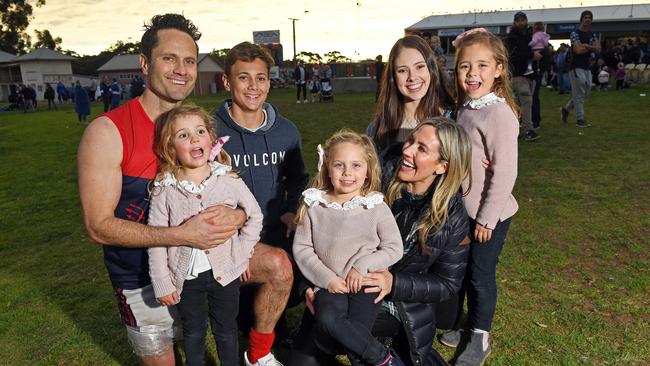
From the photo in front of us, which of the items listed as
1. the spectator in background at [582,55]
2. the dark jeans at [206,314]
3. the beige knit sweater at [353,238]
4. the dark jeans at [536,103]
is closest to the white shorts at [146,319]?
the dark jeans at [206,314]

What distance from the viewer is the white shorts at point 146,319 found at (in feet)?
9.37

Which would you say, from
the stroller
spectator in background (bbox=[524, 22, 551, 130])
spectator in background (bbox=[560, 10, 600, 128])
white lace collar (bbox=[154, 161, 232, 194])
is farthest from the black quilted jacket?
the stroller

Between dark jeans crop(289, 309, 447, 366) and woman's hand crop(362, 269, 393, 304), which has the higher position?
woman's hand crop(362, 269, 393, 304)

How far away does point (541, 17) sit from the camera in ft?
162

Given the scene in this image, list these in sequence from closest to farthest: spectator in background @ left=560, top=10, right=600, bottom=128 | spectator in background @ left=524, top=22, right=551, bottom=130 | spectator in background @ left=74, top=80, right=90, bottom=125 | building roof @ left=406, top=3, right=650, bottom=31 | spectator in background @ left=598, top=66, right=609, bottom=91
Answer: spectator in background @ left=524, top=22, right=551, bottom=130 → spectator in background @ left=560, top=10, right=600, bottom=128 → spectator in background @ left=74, top=80, right=90, bottom=125 → spectator in background @ left=598, top=66, right=609, bottom=91 → building roof @ left=406, top=3, right=650, bottom=31

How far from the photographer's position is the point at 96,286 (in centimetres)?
471

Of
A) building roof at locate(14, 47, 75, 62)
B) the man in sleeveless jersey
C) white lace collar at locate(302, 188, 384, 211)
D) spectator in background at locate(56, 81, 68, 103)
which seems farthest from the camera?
building roof at locate(14, 47, 75, 62)

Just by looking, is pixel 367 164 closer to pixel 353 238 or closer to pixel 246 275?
pixel 353 238

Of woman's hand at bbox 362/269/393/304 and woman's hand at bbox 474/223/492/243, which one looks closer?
woman's hand at bbox 362/269/393/304

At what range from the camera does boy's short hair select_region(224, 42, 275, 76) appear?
10.9 ft

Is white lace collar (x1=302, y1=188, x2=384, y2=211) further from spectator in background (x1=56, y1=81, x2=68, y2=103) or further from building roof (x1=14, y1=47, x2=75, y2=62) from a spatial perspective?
building roof (x1=14, y1=47, x2=75, y2=62)

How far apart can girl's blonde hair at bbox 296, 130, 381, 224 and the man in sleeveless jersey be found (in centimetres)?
51

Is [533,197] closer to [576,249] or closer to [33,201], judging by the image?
[576,249]

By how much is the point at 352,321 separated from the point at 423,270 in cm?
56
